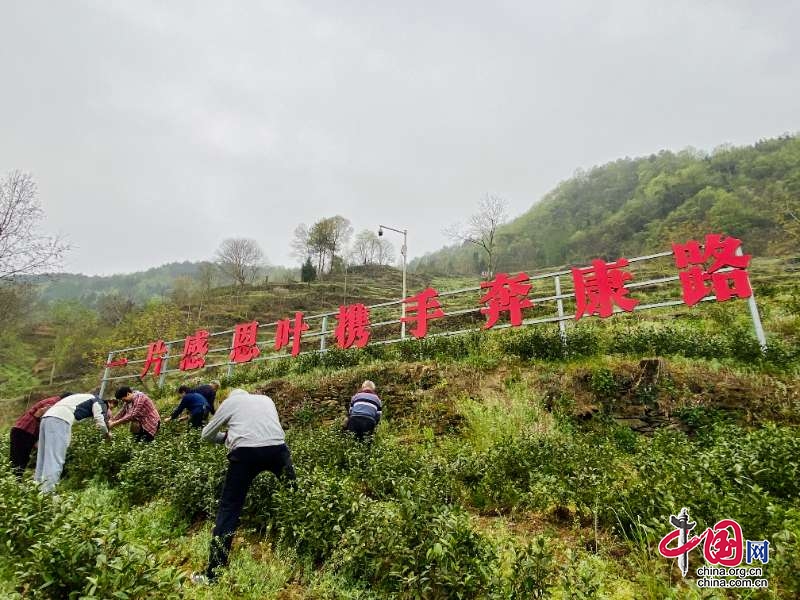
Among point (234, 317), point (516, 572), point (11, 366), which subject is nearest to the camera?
point (516, 572)

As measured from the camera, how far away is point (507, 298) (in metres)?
9.46

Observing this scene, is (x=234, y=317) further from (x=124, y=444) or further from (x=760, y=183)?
(x=760, y=183)

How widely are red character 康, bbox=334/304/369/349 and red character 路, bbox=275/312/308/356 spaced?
1.68m

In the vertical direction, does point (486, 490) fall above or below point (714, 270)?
below

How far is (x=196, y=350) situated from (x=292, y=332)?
13.6ft

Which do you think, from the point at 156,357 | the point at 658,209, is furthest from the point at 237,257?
the point at 658,209

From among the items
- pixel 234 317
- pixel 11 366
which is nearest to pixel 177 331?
pixel 234 317

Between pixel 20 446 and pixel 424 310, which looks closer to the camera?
pixel 20 446

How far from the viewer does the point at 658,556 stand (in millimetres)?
3070

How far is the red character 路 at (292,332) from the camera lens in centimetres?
1291

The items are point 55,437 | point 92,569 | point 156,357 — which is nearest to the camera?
point 92,569

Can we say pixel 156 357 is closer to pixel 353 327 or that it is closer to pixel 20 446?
pixel 353 327

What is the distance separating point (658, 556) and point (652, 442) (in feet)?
6.79

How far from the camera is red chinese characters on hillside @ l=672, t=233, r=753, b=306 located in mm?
6992
